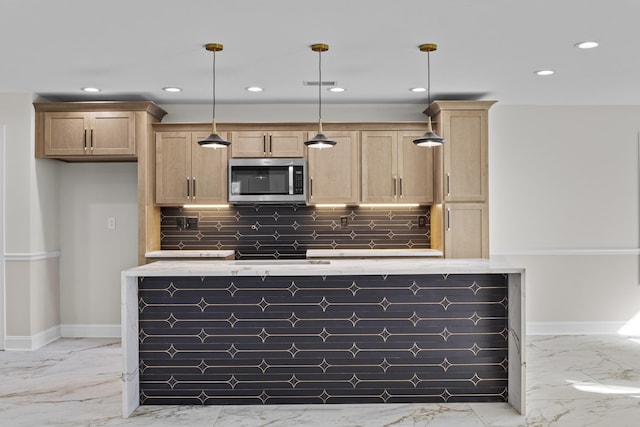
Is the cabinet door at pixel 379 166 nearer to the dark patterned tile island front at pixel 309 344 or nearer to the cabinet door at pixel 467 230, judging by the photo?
the cabinet door at pixel 467 230

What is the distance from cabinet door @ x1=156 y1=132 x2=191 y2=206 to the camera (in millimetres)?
5516

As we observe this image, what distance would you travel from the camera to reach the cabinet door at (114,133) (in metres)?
5.28

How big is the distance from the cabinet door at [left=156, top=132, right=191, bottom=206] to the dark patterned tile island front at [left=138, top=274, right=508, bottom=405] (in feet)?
6.72

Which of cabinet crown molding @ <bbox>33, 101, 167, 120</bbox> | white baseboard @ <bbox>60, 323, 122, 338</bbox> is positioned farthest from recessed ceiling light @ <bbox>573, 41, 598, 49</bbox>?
white baseboard @ <bbox>60, 323, 122, 338</bbox>

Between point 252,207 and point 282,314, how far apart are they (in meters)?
2.39

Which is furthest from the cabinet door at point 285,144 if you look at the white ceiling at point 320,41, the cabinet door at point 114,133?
the cabinet door at point 114,133

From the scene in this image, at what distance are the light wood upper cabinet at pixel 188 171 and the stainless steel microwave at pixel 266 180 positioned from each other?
0.45 ft

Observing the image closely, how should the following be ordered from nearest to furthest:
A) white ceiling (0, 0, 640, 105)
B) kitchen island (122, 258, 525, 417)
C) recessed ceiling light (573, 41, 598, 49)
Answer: white ceiling (0, 0, 640, 105) → kitchen island (122, 258, 525, 417) → recessed ceiling light (573, 41, 598, 49)

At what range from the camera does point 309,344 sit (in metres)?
3.60

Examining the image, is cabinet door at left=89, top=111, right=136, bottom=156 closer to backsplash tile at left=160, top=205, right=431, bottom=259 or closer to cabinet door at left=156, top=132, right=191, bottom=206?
cabinet door at left=156, top=132, right=191, bottom=206

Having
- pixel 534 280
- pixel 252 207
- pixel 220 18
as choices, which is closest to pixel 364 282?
pixel 220 18

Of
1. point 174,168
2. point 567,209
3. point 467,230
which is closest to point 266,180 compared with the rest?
point 174,168

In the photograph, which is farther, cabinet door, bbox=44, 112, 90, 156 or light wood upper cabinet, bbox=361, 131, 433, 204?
light wood upper cabinet, bbox=361, 131, 433, 204

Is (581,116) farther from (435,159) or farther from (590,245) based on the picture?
(435,159)
